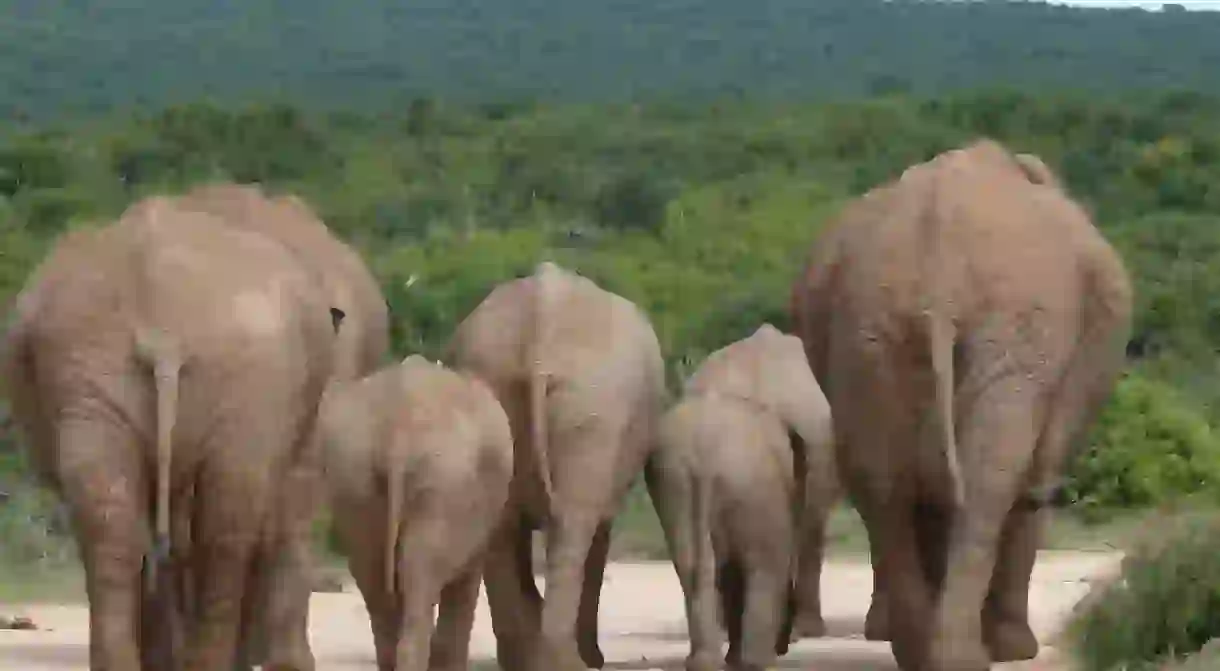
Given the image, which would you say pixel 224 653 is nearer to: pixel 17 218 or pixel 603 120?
pixel 17 218

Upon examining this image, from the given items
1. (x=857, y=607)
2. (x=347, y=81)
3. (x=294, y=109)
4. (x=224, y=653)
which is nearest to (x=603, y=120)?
(x=294, y=109)

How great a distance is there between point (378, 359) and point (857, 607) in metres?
3.92

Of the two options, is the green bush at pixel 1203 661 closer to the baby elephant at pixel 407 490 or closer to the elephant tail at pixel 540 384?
the baby elephant at pixel 407 490

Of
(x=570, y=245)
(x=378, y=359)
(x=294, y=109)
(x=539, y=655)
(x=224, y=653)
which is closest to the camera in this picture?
(x=224, y=653)

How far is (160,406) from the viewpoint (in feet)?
27.0

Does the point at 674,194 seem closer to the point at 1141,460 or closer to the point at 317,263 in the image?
the point at 1141,460

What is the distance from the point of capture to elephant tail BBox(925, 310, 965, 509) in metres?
9.73

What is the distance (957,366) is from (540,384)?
5.91ft

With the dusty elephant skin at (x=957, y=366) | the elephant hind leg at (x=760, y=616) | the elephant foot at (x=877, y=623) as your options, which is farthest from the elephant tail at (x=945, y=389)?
the elephant foot at (x=877, y=623)

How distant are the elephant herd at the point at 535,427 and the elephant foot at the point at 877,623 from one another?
22mm

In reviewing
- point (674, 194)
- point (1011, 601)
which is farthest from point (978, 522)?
point (674, 194)

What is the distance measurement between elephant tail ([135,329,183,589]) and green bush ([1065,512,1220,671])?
348 cm

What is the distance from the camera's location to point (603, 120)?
280 ft

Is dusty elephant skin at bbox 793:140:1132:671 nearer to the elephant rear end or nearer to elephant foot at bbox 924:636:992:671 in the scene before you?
elephant foot at bbox 924:636:992:671
